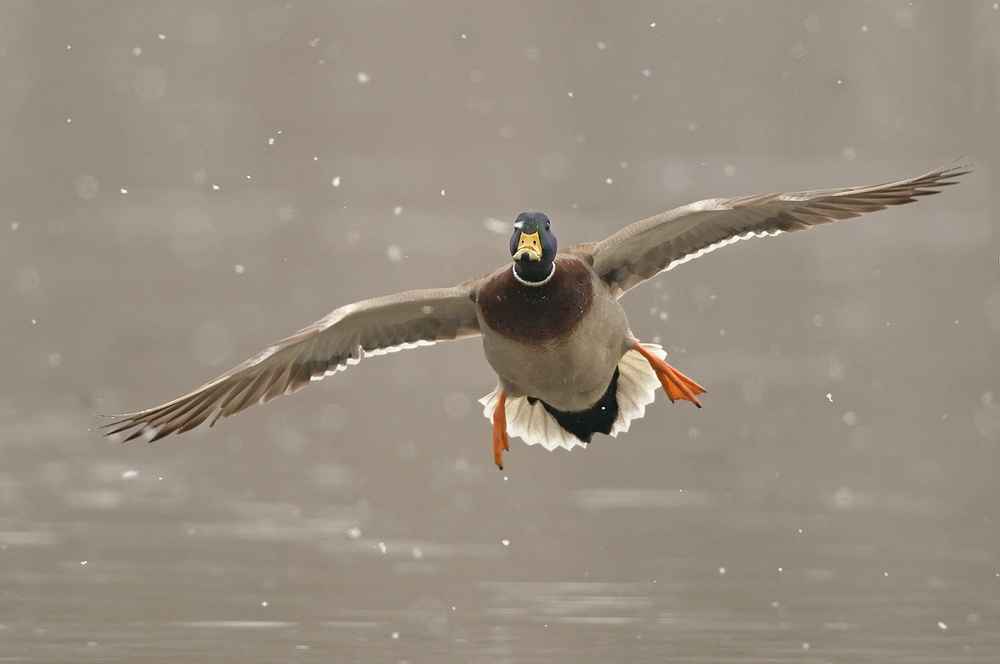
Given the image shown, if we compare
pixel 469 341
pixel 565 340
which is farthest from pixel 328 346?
pixel 469 341

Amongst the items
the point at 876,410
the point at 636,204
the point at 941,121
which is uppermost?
the point at 941,121

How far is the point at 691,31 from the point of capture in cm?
2216

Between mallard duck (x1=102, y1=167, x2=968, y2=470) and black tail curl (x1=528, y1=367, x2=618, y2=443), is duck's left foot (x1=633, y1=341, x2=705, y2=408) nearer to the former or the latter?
mallard duck (x1=102, y1=167, x2=968, y2=470)

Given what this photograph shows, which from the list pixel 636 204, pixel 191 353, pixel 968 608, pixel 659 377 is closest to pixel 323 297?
pixel 191 353

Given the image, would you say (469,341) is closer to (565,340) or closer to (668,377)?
(668,377)

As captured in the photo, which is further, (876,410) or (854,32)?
(854,32)

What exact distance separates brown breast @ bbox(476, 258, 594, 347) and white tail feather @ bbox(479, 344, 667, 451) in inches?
31.0

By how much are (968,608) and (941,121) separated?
51.7 ft

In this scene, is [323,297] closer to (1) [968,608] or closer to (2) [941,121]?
(1) [968,608]

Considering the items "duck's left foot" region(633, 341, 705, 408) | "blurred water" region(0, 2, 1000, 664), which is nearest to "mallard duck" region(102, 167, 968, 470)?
"duck's left foot" region(633, 341, 705, 408)

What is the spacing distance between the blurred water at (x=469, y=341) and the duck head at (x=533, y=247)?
127 centimetres

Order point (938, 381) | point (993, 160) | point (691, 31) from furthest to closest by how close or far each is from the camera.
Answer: point (691, 31)
point (993, 160)
point (938, 381)

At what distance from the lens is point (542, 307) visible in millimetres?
5902

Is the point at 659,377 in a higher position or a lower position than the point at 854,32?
lower
